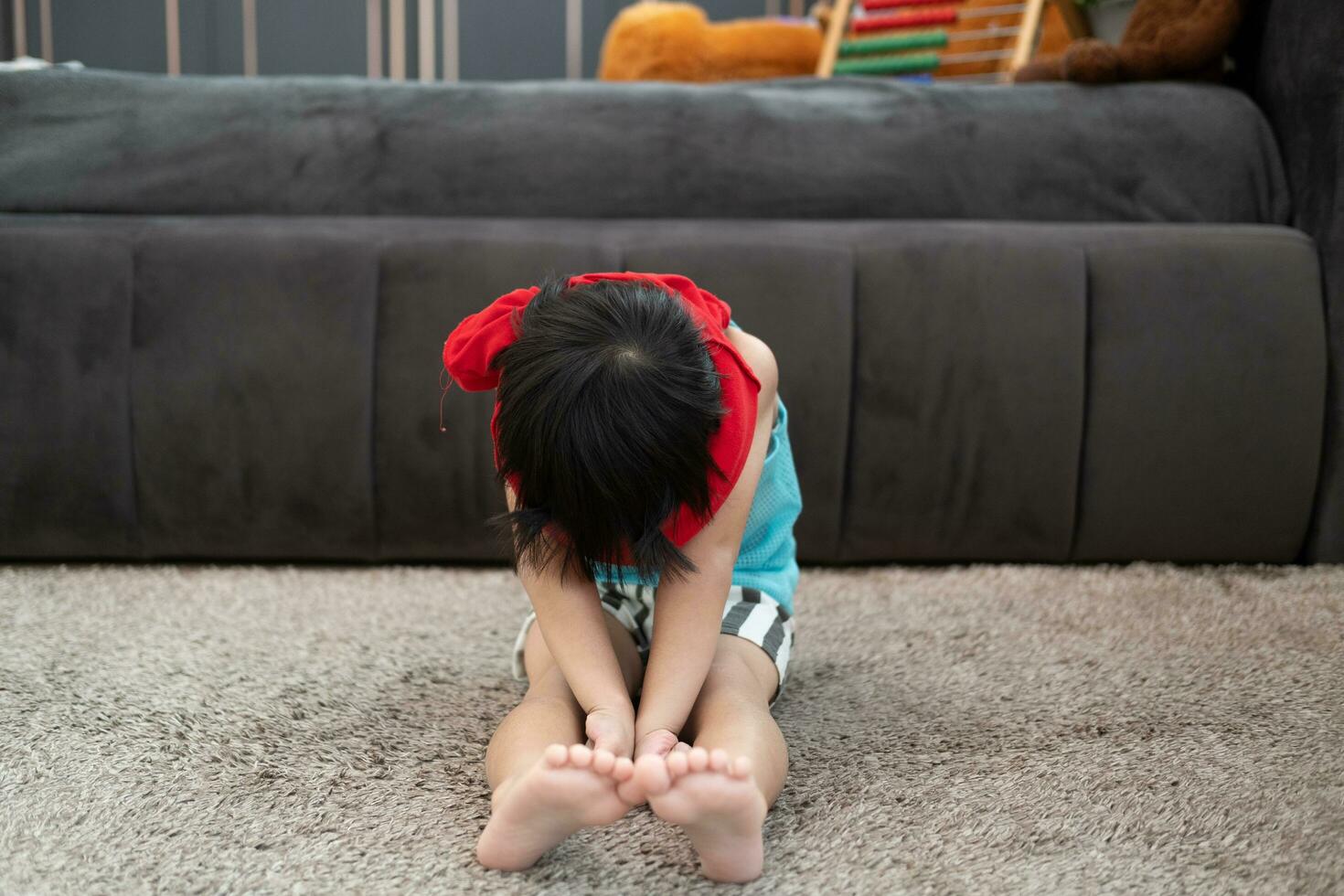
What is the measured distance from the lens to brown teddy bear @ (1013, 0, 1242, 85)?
126 centimetres

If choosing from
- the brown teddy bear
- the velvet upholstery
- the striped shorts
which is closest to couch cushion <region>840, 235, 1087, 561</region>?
the velvet upholstery

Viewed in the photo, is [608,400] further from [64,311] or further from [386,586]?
[64,311]

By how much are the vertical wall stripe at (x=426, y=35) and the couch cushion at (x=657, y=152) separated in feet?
5.76

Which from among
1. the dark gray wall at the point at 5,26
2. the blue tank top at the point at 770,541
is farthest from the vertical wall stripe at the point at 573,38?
the blue tank top at the point at 770,541

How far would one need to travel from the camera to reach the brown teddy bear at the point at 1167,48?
126cm

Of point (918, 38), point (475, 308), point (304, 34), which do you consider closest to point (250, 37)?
point (304, 34)

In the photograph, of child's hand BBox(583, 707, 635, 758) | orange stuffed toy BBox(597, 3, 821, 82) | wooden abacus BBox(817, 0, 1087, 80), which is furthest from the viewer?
orange stuffed toy BBox(597, 3, 821, 82)

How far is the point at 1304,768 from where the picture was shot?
0.68 meters

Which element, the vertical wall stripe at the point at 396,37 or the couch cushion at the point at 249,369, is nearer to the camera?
the couch cushion at the point at 249,369

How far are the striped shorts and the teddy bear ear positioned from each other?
0.20 metres

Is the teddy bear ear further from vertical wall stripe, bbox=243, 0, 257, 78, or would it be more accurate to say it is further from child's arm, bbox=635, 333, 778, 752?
vertical wall stripe, bbox=243, 0, 257, 78

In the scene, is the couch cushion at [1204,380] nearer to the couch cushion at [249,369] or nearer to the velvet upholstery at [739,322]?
the velvet upholstery at [739,322]

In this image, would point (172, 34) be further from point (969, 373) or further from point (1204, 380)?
point (1204, 380)

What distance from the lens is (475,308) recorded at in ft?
3.76
